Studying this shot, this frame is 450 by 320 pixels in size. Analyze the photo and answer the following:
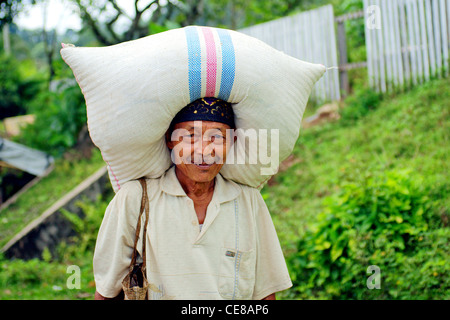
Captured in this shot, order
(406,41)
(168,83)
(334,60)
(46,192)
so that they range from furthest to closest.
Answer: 1. (334,60)
2. (46,192)
3. (406,41)
4. (168,83)

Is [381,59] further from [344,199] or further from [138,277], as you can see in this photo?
[138,277]

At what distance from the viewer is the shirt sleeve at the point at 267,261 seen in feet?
6.90

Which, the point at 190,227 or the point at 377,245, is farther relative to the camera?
the point at 377,245

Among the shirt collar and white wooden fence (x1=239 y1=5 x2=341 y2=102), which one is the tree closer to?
white wooden fence (x1=239 y1=5 x2=341 y2=102)

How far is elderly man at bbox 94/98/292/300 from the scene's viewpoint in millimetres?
1886

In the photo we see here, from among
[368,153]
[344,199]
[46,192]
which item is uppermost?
[368,153]

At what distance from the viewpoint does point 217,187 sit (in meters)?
2.06

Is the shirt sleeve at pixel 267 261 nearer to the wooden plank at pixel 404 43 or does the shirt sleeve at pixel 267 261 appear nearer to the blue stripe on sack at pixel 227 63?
the blue stripe on sack at pixel 227 63

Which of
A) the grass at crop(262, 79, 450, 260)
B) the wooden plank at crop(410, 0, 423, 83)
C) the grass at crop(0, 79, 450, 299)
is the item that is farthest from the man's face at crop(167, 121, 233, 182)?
the wooden plank at crop(410, 0, 423, 83)

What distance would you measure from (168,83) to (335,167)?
164 inches

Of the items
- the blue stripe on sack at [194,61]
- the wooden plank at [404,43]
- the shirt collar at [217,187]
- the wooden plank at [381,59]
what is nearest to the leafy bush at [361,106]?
the wooden plank at [381,59]

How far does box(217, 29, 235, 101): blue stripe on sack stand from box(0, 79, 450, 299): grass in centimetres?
246

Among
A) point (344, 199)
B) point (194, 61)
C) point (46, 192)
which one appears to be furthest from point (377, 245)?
point (46, 192)

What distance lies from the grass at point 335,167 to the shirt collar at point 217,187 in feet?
6.63
